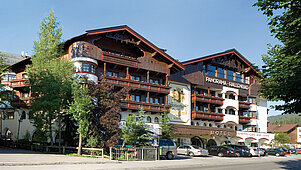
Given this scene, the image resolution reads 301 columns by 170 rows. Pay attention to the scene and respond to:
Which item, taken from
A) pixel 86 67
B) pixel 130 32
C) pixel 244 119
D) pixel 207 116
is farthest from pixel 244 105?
pixel 86 67

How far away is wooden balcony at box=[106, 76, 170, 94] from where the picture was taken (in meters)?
37.0

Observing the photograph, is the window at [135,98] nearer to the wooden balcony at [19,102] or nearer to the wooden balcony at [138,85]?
the wooden balcony at [138,85]

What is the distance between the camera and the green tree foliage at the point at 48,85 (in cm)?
2984

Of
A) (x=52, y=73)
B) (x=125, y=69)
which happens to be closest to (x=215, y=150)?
(x=125, y=69)

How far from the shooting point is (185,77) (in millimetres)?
46906

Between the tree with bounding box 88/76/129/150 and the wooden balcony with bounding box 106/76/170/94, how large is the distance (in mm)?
8803

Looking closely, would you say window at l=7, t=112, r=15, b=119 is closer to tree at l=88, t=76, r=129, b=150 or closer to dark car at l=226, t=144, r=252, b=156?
tree at l=88, t=76, r=129, b=150

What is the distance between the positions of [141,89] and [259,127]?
102 ft

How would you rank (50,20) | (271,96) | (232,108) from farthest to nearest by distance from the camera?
(232,108), (50,20), (271,96)

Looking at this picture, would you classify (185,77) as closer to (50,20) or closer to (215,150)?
(215,150)

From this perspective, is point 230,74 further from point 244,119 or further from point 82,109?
point 82,109

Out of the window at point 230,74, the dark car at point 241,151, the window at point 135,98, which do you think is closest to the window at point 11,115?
the window at point 135,98

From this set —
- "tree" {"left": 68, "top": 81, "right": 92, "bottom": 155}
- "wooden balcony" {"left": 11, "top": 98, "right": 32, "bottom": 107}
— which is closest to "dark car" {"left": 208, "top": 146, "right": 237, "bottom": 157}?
"tree" {"left": 68, "top": 81, "right": 92, "bottom": 155}

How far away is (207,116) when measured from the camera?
4875 cm
